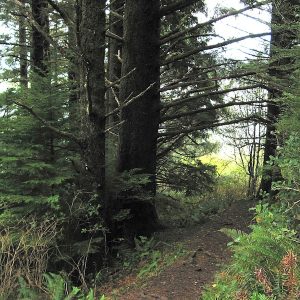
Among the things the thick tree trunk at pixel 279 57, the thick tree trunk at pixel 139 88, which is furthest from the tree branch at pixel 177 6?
the thick tree trunk at pixel 279 57

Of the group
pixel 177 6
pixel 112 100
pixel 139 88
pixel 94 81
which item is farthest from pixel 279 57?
pixel 112 100

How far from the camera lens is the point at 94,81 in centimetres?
756

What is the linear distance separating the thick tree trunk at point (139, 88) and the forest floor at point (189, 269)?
79 cm

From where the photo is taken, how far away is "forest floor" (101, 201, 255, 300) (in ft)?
17.7

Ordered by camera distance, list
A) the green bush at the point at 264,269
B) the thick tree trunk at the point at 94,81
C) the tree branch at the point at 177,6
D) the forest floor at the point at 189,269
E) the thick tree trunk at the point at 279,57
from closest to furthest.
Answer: the green bush at the point at 264,269 < the forest floor at the point at 189,269 < the thick tree trunk at the point at 279,57 < the thick tree trunk at the point at 94,81 < the tree branch at the point at 177,6

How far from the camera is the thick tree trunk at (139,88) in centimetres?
889

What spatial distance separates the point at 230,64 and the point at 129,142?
2.89m

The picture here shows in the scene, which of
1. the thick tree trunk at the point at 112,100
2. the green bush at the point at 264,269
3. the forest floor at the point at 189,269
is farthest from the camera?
the thick tree trunk at the point at 112,100

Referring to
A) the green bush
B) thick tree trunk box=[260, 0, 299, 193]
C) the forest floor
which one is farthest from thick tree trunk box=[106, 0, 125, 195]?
the green bush

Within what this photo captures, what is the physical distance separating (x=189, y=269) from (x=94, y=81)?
345 centimetres

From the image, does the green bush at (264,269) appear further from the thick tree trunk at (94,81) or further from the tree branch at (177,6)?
the tree branch at (177,6)

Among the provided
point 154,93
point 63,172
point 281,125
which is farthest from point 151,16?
point 281,125

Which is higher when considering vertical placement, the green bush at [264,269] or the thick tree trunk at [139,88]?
the thick tree trunk at [139,88]

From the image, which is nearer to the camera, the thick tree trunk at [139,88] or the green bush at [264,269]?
the green bush at [264,269]
